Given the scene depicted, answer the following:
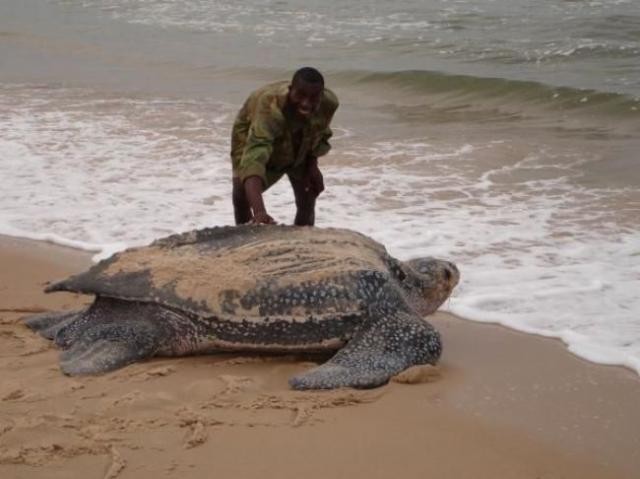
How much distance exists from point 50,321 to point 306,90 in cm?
132

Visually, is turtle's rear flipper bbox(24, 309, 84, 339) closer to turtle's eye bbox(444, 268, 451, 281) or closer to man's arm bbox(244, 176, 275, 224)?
man's arm bbox(244, 176, 275, 224)

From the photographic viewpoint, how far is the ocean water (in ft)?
13.7

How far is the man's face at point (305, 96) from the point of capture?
341 cm

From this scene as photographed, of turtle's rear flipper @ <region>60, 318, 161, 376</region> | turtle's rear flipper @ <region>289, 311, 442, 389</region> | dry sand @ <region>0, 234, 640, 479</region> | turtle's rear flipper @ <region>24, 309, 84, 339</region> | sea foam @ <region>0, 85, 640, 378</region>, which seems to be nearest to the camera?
dry sand @ <region>0, 234, 640, 479</region>

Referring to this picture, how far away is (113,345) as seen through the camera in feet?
10.1

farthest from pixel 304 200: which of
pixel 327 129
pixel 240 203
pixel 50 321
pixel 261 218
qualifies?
pixel 50 321

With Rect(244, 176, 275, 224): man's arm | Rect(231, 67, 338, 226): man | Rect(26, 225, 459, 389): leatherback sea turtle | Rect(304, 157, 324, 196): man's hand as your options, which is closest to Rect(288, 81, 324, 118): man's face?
Rect(231, 67, 338, 226): man

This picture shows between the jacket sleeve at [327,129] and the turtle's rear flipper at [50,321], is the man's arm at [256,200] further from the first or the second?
the turtle's rear flipper at [50,321]

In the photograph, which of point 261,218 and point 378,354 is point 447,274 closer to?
point 378,354

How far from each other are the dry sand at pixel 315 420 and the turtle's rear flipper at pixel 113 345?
2.3 inches

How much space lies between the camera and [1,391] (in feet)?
8.96

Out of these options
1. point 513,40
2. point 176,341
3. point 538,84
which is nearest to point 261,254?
point 176,341

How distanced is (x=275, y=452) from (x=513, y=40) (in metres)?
10.8

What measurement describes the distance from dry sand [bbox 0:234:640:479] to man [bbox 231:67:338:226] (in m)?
0.80
